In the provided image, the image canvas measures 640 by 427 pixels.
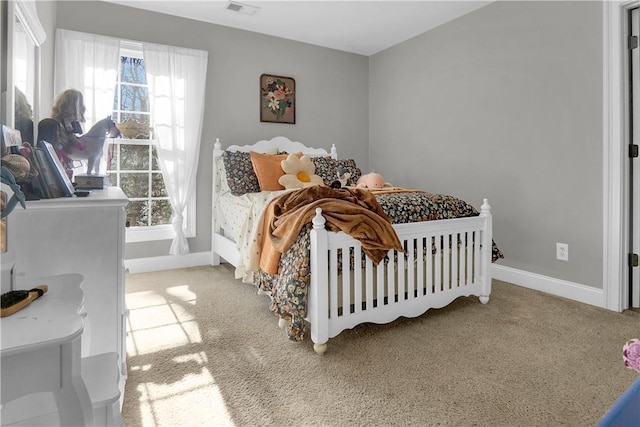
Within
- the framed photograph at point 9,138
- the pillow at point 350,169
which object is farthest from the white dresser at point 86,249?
the pillow at point 350,169

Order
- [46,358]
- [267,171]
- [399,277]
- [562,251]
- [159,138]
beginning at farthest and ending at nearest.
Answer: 1. [159,138]
2. [267,171]
3. [562,251]
4. [399,277]
5. [46,358]

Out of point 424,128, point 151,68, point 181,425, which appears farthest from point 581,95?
point 151,68

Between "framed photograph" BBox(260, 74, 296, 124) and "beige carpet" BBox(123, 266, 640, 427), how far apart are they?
7.25 ft

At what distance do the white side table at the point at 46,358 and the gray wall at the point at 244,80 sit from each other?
2.63 metres

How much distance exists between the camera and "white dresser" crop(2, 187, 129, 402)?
1197 millimetres

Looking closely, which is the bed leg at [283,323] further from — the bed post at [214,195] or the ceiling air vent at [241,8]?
the ceiling air vent at [241,8]

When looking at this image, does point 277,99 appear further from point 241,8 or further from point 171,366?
point 171,366

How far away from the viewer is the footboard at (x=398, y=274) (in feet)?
6.17

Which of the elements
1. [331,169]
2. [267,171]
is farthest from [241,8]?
[331,169]

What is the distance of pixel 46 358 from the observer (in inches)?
26.9

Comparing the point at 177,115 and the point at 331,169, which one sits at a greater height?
the point at 177,115

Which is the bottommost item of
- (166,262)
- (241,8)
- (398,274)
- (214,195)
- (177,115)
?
(166,262)

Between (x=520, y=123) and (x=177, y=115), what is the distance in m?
3.02

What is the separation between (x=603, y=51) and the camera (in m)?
2.54
